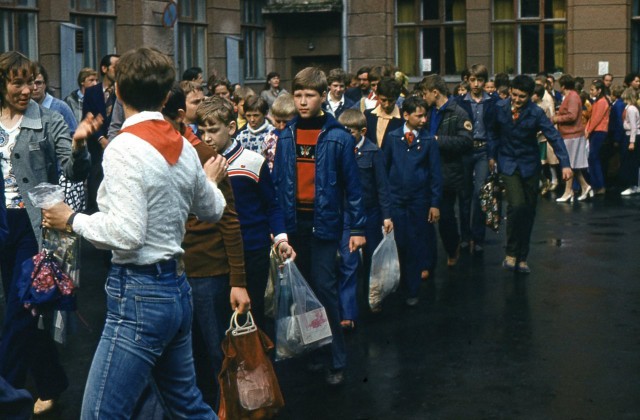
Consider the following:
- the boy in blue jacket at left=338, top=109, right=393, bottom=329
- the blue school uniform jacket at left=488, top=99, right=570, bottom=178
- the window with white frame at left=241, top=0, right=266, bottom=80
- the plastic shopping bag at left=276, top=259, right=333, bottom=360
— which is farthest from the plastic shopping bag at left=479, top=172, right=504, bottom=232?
the window with white frame at left=241, top=0, right=266, bottom=80

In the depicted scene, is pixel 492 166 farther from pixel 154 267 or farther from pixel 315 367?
pixel 154 267

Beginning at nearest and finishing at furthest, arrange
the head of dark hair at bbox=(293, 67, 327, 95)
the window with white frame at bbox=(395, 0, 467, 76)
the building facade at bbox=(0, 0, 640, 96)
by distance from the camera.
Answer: the head of dark hair at bbox=(293, 67, 327, 95), the building facade at bbox=(0, 0, 640, 96), the window with white frame at bbox=(395, 0, 467, 76)

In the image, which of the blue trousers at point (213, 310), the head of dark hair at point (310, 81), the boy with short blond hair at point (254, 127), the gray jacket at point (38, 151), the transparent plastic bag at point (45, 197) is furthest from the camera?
the boy with short blond hair at point (254, 127)

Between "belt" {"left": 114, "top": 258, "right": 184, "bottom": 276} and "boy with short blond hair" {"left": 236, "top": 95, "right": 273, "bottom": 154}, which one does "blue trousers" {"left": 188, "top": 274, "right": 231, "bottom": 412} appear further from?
"boy with short blond hair" {"left": 236, "top": 95, "right": 273, "bottom": 154}

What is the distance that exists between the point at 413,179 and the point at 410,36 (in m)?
20.1

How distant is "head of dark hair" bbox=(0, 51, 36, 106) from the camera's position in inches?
250

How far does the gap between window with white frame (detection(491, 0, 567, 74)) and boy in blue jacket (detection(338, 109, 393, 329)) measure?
1947 centimetres

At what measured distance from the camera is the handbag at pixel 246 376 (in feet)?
19.0

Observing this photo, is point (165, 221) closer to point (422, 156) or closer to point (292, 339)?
point (292, 339)

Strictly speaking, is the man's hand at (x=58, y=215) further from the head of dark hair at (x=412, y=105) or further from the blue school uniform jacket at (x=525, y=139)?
the blue school uniform jacket at (x=525, y=139)

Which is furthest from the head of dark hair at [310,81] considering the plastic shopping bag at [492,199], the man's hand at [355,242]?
the plastic shopping bag at [492,199]

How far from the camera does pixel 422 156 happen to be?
10328 mm

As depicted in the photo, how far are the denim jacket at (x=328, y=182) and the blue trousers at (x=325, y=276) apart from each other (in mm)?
61

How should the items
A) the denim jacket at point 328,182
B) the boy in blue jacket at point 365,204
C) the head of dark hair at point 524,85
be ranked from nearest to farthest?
the denim jacket at point 328,182 < the boy in blue jacket at point 365,204 < the head of dark hair at point 524,85
